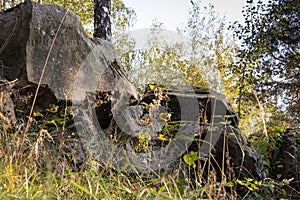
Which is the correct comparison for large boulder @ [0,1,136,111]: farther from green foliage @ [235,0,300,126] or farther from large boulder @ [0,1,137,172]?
green foliage @ [235,0,300,126]

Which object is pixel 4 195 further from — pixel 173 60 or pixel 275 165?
pixel 173 60

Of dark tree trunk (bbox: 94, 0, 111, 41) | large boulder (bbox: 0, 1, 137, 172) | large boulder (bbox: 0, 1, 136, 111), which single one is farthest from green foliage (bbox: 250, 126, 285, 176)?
dark tree trunk (bbox: 94, 0, 111, 41)

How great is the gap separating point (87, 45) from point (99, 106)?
0.67m

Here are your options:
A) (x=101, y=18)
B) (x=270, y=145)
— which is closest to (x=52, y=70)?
(x=101, y=18)

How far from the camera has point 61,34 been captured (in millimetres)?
3209

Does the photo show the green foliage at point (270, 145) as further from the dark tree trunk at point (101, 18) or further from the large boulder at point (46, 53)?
the dark tree trunk at point (101, 18)

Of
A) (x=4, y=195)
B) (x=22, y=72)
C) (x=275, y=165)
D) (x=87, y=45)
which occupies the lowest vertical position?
(x=275, y=165)

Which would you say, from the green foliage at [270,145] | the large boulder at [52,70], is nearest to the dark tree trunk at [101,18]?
the large boulder at [52,70]

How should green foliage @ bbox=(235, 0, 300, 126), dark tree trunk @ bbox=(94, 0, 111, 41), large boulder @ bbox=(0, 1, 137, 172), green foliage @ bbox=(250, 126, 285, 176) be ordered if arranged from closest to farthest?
large boulder @ bbox=(0, 1, 137, 172)
green foliage @ bbox=(250, 126, 285, 176)
dark tree trunk @ bbox=(94, 0, 111, 41)
green foliage @ bbox=(235, 0, 300, 126)

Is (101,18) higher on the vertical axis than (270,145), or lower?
higher

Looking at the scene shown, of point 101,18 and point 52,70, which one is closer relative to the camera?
point 52,70

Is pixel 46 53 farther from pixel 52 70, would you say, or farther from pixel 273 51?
pixel 273 51

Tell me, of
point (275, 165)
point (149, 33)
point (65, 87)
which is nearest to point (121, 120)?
point (65, 87)

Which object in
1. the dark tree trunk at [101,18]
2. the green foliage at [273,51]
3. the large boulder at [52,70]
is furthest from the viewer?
the green foliage at [273,51]
